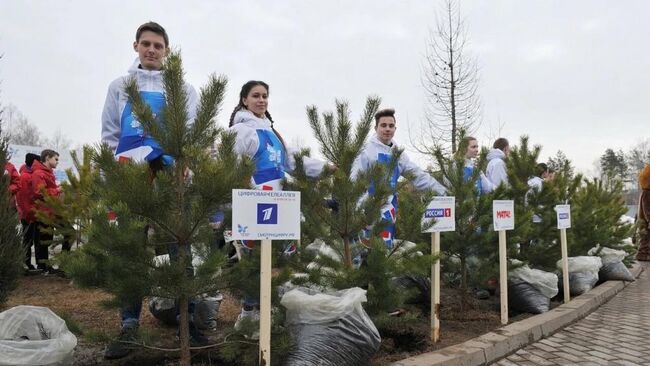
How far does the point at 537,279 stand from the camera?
5391 mm

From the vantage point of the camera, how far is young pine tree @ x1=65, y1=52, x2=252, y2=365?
240 cm

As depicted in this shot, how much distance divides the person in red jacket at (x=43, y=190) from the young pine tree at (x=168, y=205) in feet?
16.2

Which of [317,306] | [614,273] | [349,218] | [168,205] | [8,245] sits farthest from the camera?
[614,273]

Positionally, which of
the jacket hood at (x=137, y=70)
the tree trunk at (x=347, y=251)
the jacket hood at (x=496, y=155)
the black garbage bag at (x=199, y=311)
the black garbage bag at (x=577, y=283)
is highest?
the jacket hood at (x=137, y=70)

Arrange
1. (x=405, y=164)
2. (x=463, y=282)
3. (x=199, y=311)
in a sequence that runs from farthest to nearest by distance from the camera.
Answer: (x=463, y=282), (x=405, y=164), (x=199, y=311)

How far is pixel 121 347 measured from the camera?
9.18 ft

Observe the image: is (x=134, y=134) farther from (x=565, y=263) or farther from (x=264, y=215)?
(x=565, y=263)

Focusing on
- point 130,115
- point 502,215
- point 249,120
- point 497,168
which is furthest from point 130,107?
point 497,168

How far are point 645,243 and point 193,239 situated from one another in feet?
40.6

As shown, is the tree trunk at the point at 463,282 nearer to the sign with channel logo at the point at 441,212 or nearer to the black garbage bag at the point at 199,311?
the sign with channel logo at the point at 441,212

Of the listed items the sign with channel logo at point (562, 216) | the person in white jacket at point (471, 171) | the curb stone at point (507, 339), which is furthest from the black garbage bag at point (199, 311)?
the sign with channel logo at point (562, 216)

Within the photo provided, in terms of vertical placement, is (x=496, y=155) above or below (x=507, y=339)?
above

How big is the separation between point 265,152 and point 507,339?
2.43m

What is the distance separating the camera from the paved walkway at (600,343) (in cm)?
388
